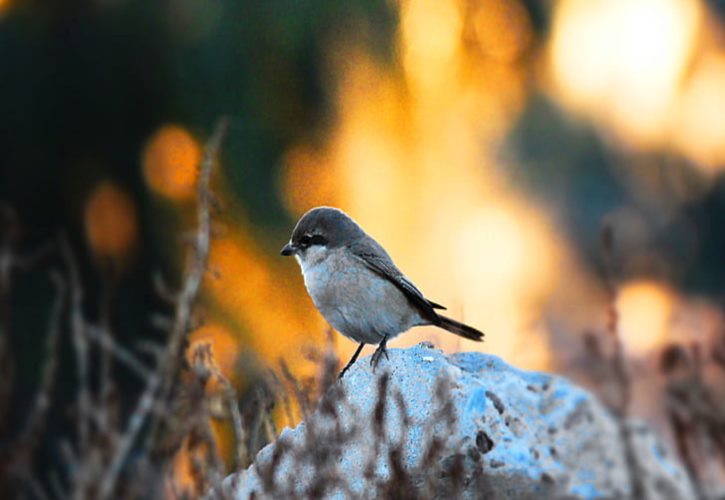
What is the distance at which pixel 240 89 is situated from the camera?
340 inches

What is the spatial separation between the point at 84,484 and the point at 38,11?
5509mm

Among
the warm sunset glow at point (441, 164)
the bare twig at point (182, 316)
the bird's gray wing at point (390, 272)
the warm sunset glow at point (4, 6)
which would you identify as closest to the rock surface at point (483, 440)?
the bare twig at point (182, 316)

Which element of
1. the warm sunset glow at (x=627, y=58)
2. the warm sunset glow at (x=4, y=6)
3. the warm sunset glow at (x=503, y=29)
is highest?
the warm sunset glow at (x=627, y=58)

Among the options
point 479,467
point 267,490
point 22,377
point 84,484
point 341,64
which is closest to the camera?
point 267,490

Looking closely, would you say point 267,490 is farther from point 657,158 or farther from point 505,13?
point 657,158

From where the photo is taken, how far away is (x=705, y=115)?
1101 cm

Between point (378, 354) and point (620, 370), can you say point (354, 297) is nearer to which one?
point (378, 354)

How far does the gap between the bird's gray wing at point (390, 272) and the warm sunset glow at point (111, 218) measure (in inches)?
156

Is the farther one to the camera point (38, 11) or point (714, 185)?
point (714, 185)

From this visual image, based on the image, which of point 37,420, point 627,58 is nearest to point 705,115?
point 627,58

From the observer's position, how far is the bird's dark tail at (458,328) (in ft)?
15.6

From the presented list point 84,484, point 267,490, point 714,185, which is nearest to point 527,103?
point 714,185

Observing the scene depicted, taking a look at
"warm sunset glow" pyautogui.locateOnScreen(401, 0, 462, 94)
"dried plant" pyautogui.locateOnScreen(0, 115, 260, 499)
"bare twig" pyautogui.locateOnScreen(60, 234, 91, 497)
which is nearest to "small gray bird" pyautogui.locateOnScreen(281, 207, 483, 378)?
"dried plant" pyautogui.locateOnScreen(0, 115, 260, 499)

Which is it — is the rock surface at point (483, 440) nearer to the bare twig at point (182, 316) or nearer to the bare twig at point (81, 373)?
the bare twig at point (182, 316)
